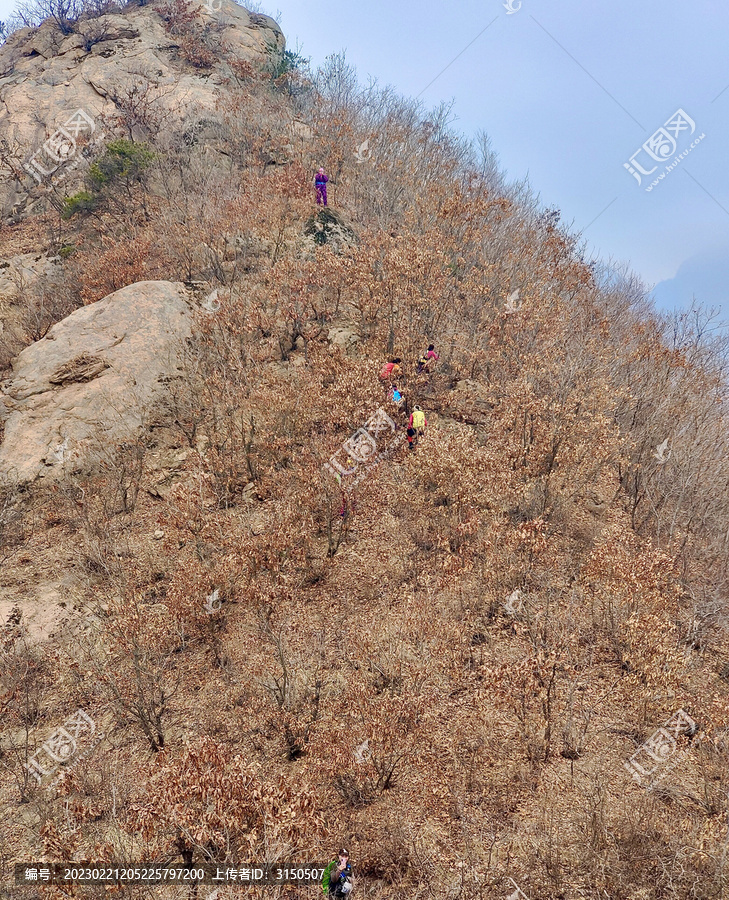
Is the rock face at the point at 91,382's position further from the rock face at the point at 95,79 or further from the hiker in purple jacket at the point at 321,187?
the rock face at the point at 95,79

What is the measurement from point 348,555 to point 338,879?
5.45 metres

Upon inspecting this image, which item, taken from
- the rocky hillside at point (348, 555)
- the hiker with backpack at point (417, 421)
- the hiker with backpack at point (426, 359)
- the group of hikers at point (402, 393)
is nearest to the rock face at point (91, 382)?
the rocky hillside at point (348, 555)

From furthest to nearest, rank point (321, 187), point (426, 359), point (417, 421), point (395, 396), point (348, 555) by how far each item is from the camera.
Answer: point (321, 187) < point (426, 359) < point (395, 396) < point (417, 421) < point (348, 555)

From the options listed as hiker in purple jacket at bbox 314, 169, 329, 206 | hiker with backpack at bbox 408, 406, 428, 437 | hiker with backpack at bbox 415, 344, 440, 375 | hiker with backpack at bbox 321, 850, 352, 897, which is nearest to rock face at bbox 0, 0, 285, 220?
hiker in purple jacket at bbox 314, 169, 329, 206

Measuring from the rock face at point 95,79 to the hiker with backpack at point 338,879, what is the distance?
2691 cm

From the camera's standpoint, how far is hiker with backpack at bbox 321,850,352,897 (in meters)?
4.86

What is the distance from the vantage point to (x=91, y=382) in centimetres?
1163

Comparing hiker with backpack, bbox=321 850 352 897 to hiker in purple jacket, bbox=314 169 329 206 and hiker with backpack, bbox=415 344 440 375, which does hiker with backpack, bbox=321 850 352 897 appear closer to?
hiker with backpack, bbox=415 344 440 375

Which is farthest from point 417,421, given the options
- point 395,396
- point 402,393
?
point 402,393

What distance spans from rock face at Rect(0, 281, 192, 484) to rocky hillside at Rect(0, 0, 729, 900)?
0.08 m

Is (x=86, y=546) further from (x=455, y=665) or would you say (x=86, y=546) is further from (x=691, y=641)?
(x=691, y=641)

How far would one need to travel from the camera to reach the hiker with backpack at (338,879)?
4.86 metres

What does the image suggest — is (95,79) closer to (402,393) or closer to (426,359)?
(426,359)

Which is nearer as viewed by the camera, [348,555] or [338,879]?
[338,879]
